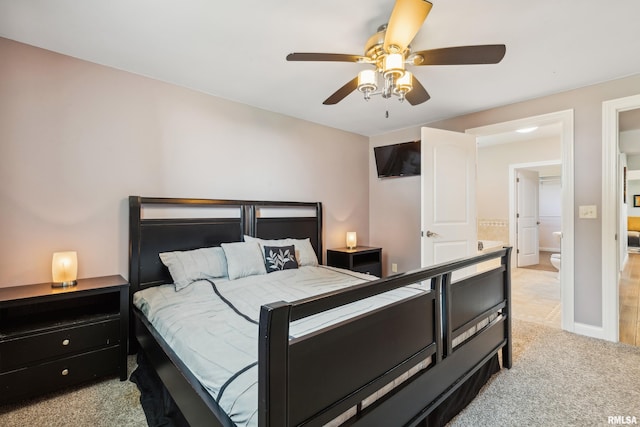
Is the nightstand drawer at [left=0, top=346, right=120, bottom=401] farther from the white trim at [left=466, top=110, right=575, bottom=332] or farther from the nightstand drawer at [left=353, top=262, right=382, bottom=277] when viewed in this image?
the white trim at [left=466, top=110, right=575, bottom=332]

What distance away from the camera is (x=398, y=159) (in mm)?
4195

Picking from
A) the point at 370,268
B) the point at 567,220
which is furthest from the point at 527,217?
the point at 370,268

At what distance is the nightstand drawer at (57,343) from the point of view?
1762 millimetres

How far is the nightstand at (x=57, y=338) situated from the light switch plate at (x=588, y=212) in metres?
4.01

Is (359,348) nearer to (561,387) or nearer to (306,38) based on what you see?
(561,387)

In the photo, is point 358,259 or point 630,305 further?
point 358,259

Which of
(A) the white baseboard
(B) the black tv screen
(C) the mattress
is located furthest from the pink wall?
(A) the white baseboard

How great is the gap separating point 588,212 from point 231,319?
3303 mm

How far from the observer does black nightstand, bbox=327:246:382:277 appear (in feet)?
12.4

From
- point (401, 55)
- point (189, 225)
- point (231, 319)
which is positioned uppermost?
point (401, 55)

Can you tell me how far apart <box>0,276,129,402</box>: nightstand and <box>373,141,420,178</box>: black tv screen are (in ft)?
11.4

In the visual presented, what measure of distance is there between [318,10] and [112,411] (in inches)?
107

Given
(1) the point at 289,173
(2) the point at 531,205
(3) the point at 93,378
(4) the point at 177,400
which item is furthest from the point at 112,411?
(2) the point at 531,205

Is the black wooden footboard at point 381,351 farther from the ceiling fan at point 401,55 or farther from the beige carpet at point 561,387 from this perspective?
the ceiling fan at point 401,55
